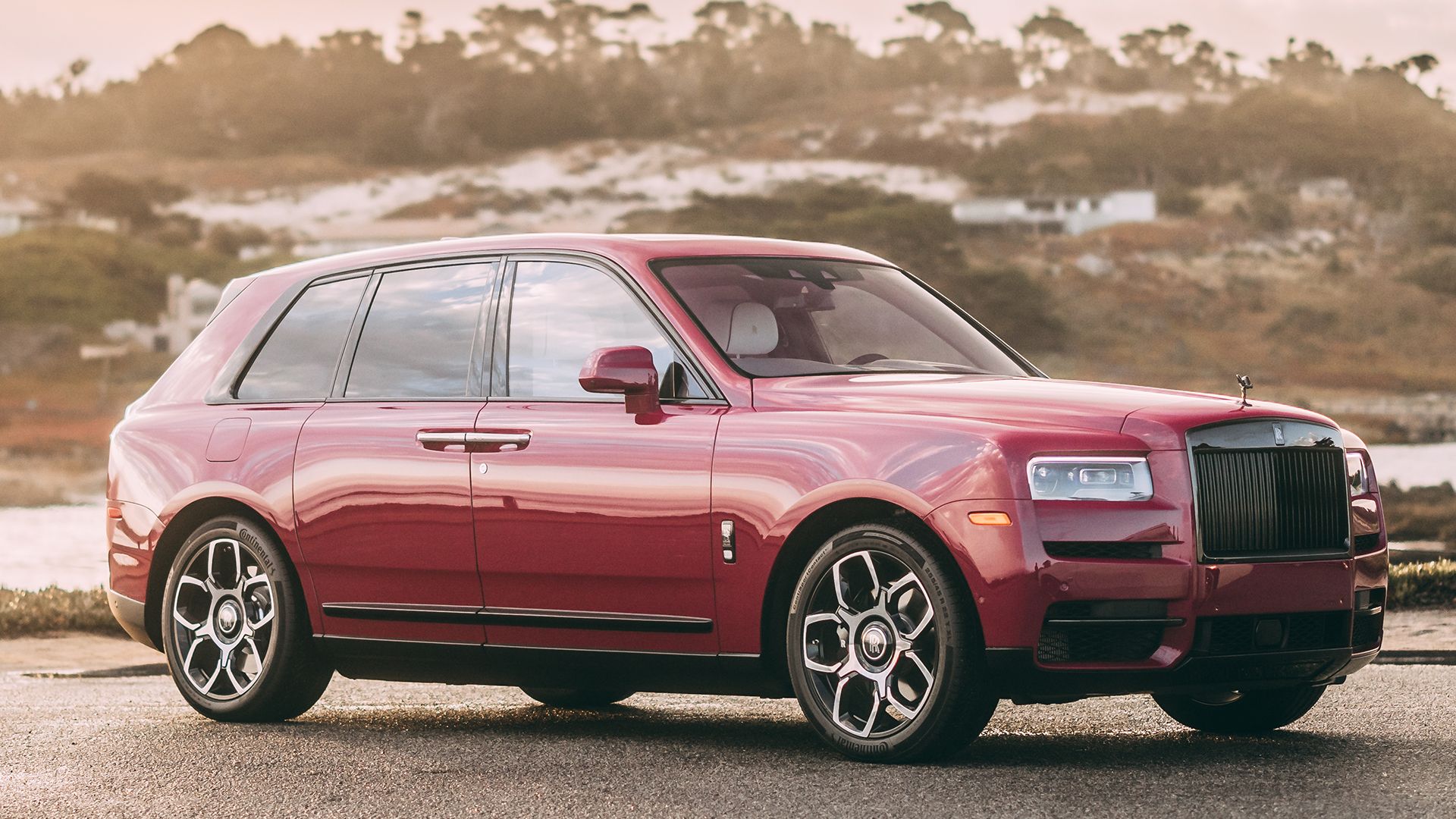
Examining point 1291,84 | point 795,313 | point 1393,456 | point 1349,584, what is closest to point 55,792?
point 795,313

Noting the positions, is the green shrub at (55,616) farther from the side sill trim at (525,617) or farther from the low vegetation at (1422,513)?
the low vegetation at (1422,513)

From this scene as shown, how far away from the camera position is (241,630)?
8656 mm

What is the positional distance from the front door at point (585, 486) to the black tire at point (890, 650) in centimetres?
46

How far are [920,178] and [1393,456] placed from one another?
43.3 metres

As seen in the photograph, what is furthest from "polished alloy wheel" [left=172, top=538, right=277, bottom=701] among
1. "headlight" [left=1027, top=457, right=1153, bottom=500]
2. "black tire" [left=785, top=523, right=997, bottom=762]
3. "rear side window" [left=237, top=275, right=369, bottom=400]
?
"headlight" [left=1027, top=457, right=1153, bottom=500]

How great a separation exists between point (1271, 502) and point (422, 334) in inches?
135

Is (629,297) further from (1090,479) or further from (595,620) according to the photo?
(1090,479)

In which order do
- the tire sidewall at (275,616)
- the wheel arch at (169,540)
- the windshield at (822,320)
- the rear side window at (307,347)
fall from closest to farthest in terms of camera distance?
the windshield at (822,320) → the tire sidewall at (275,616) → the rear side window at (307,347) → the wheel arch at (169,540)

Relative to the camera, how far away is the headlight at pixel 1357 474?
716cm

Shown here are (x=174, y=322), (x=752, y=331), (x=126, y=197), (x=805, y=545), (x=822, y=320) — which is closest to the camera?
(x=805, y=545)

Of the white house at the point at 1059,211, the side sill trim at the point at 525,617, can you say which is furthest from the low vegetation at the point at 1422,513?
the white house at the point at 1059,211

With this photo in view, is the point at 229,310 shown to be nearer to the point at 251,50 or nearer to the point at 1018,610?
the point at 1018,610

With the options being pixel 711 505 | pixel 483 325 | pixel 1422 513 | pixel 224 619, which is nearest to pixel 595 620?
pixel 711 505

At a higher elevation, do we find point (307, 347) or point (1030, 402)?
point (307, 347)
